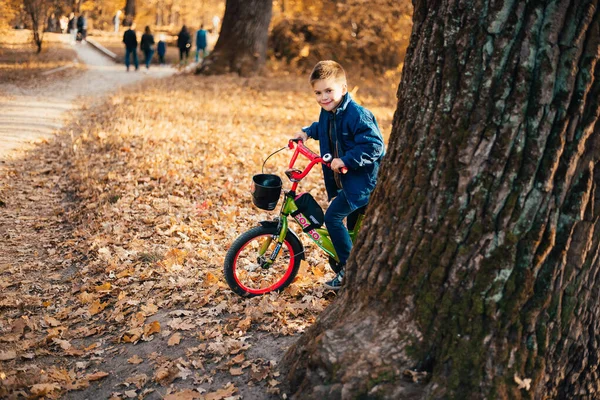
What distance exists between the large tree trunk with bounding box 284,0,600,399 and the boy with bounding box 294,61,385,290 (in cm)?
92

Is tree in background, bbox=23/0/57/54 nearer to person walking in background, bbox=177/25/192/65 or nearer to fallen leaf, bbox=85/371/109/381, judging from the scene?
person walking in background, bbox=177/25/192/65

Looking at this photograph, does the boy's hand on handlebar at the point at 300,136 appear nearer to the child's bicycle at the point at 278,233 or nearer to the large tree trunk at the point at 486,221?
the child's bicycle at the point at 278,233

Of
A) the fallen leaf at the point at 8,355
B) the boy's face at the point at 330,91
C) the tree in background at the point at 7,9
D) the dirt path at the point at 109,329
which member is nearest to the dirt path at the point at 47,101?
the tree in background at the point at 7,9

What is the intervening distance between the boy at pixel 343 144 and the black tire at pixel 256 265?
0.38 meters

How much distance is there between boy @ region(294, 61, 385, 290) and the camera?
13.1ft

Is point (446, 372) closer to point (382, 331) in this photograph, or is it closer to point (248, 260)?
point (382, 331)

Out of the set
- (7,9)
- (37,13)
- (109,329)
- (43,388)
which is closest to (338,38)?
(37,13)

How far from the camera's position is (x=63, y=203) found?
295 inches

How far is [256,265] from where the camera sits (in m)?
5.16

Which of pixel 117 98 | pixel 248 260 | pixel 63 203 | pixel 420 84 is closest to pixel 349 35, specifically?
pixel 117 98

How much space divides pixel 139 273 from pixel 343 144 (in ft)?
8.09

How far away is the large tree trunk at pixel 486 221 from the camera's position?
253 centimetres

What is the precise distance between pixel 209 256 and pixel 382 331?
302 cm

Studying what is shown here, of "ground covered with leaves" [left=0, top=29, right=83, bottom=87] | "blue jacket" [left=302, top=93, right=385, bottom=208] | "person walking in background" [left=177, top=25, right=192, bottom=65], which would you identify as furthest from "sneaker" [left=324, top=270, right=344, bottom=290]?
"person walking in background" [left=177, top=25, right=192, bottom=65]
